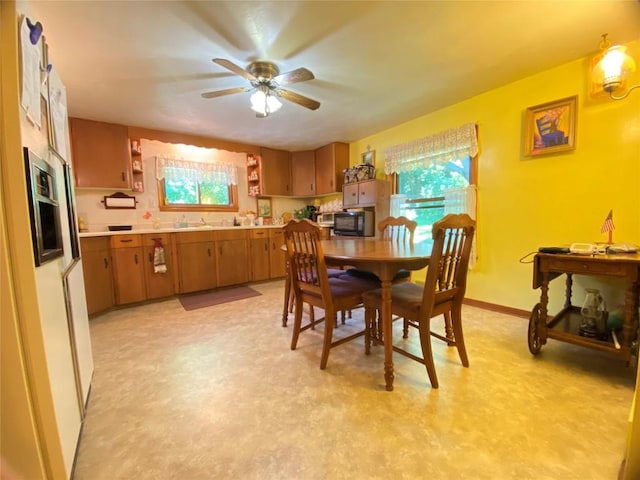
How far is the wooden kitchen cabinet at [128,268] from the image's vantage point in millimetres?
3040

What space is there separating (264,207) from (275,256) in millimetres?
1030

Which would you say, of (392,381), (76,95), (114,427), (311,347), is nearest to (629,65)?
(392,381)

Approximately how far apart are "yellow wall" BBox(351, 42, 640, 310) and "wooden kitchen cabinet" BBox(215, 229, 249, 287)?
119 inches

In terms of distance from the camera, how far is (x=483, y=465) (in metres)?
1.06

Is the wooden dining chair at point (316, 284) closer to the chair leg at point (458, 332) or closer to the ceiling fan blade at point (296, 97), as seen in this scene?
the chair leg at point (458, 332)

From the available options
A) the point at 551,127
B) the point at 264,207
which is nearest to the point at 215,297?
the point at 264,207

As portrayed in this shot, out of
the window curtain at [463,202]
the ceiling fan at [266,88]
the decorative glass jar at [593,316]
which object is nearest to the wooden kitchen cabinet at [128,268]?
the ceiling fan at [266,88]

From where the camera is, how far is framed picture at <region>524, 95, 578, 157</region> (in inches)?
87.7

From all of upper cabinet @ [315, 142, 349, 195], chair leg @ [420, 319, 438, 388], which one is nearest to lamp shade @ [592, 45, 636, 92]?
chair leg @ [420, 319, 438, 388]

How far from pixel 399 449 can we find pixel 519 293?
2256 millimetres

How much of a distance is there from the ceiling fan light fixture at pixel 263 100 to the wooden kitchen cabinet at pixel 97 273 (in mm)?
2234

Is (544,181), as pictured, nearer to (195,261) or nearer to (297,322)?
(297,322)

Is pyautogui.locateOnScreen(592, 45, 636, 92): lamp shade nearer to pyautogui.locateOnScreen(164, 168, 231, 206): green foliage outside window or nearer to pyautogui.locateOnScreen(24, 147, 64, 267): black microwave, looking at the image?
pyautogui.locateOnScreen(24, 147, 64, 267): black microwave

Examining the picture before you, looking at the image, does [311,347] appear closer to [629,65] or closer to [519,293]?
[519,293]
